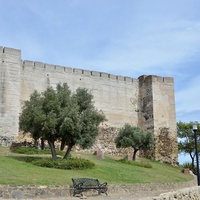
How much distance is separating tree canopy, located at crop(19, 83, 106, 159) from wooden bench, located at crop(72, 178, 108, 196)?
491 centimetres

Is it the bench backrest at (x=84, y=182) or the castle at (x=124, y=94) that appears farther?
the castle at (x=124, y=94)

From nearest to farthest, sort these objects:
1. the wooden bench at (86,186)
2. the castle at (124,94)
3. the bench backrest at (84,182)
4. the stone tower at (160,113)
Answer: the wooden bench at (86,186) → the bench backrest at (84,182) → the castle at (124,94) → the stone tower at (160,113)

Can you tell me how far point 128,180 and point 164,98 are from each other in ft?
70.7

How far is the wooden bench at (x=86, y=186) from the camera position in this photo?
52.4 ft

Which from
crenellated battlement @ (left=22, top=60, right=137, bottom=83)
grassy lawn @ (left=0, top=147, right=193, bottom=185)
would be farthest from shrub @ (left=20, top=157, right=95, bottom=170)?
crenellated battlement @ (left=22, top=60, right=137, bottom=83)

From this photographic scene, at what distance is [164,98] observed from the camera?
132 ft

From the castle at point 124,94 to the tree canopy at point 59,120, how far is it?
10.2 metres

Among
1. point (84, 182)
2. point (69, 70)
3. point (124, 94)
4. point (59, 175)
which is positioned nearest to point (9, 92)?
point (69, 70)

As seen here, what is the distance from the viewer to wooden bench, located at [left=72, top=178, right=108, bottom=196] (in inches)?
629

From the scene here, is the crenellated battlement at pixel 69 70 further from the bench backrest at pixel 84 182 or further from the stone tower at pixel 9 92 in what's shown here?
the bench backrest at pixel 84 182

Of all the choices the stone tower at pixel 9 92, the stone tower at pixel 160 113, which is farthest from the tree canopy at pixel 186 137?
the stone tower at pixel 9 92

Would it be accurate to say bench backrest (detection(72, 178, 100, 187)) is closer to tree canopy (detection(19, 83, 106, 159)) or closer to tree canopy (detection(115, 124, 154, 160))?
tree canopy (detection(19, 83, 106, 159))

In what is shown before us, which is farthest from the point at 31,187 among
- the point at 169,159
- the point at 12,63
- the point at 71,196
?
the point at 169,159

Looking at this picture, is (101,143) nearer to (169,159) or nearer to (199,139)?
(169,159)
